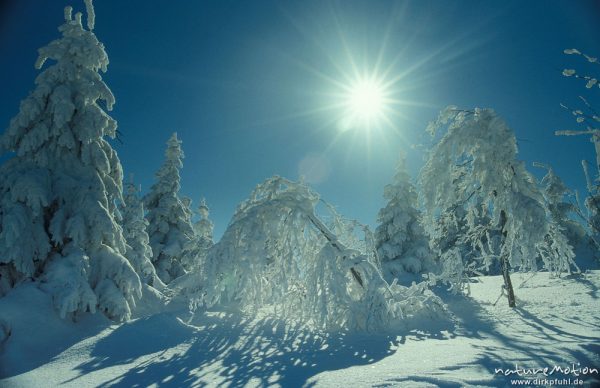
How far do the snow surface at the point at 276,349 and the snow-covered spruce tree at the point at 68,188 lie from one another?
693mm

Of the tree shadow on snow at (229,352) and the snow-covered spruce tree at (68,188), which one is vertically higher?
the snow-covered spruce tree at (68,188)

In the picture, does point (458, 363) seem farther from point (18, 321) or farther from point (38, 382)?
point (18, 321)

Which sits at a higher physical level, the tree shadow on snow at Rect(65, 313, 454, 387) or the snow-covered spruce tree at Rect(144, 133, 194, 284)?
the snow-covered spruce tree at Rect(144, 133, 194, 284)

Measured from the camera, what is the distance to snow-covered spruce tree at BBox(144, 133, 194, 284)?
78.1 feet

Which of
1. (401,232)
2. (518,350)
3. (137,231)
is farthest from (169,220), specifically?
(518,350)

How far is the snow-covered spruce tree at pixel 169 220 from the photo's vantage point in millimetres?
23797

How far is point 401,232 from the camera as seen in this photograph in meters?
23.7

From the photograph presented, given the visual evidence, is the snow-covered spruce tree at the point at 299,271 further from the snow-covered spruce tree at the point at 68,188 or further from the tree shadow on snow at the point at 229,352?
the snow-covered spruce tree at the point at 68,188

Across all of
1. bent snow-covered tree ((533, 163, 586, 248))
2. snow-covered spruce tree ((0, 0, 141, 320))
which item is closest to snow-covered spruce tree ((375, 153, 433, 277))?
bent snow-covered tree ((533, 163, 586, 248))

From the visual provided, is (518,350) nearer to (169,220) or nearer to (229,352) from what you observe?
(229,352)

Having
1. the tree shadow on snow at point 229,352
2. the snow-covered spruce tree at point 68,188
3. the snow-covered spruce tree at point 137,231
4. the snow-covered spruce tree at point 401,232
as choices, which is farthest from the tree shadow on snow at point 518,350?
the snow-covered spruce tree at point 401,232

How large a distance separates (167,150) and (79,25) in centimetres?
1517

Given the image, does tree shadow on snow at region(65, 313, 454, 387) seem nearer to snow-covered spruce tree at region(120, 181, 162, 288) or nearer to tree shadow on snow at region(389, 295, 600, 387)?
tree shadow on snow at region(389, 295, 600, 387)

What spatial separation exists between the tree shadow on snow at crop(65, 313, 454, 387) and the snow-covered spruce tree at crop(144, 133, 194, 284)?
1637 centimetres
